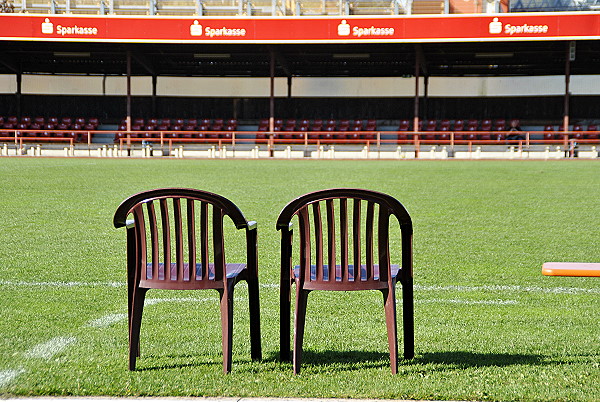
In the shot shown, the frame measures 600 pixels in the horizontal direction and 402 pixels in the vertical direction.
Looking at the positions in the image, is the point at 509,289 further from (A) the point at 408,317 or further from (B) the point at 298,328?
(B) the point at 298,328

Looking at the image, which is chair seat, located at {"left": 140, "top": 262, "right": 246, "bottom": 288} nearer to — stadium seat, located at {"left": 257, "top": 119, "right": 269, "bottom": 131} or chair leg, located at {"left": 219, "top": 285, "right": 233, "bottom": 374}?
chair leg, located at {"left": 219, "top": 285, "right": 233, "bottom": 374}

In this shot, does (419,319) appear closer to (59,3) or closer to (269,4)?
(269,4)

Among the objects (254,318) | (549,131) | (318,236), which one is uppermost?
(549,131)

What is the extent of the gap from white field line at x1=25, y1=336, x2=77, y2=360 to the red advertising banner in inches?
1019

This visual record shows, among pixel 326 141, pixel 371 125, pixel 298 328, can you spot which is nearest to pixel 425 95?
pixel 371 125

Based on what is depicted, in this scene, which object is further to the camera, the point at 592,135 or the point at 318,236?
the point at 592,135

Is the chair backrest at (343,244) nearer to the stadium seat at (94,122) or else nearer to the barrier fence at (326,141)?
the barrier fence at (326,141)

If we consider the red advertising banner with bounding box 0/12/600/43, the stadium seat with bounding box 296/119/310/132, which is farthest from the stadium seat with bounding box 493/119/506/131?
the stadium seat with bounding box 296/119/310/132

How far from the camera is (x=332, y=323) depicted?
4742 mm

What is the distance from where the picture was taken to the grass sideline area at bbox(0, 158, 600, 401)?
350 cm

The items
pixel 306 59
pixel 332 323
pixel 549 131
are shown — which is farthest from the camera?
pixel 306 59

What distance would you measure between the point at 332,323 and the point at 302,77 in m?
31.9

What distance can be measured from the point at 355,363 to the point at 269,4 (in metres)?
30.3

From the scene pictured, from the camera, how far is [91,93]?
36.3 meters
